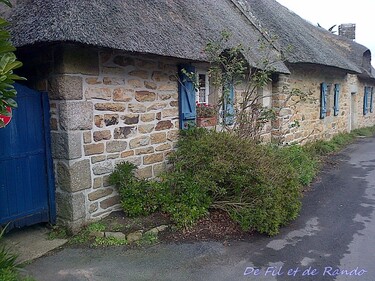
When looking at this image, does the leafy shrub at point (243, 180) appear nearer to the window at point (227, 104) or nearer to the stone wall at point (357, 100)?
the window at point (227, 104)

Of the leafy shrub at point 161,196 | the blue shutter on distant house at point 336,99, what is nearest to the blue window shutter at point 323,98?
the blue shutter on distant house at point 336,99

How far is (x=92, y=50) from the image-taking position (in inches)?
164

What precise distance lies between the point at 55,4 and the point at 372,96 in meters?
19.0

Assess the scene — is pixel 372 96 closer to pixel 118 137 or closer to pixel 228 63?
pixel 228 63

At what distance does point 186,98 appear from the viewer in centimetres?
564

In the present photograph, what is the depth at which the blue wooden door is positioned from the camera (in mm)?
3814

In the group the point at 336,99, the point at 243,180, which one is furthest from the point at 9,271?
the point at 336,99

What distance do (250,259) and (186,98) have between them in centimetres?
294

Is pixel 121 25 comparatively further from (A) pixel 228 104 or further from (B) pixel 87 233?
(A) pixel 228 104

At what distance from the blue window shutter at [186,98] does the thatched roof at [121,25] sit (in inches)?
19.5

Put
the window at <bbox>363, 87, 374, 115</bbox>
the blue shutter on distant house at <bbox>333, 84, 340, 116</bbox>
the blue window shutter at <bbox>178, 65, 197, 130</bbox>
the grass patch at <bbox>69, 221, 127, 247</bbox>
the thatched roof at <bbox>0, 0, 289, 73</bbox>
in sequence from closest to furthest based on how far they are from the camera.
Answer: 1. the thatched roof at <bbox>0, 0, 289, 73</bbox>
2. the grass patch at <bbox>69, 221, 127, 247</bbox>
3. the blue window shutter at <bbox>178, 65, 197, 130</bbox>
4. the blue shutter on distant house at <bbox>333, 84, 340, 116</bbox>
5. the window at <bbox>363, 87, 374, 115</bbox>

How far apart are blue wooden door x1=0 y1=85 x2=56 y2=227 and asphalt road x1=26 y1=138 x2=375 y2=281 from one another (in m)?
0.72

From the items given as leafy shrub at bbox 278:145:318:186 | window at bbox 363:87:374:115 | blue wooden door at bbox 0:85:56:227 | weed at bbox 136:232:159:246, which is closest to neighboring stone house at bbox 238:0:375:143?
leafy shrub at bbox 278:145:318:186

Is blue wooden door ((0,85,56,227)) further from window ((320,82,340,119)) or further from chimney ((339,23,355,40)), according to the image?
chimney ((339,23,355,40))
